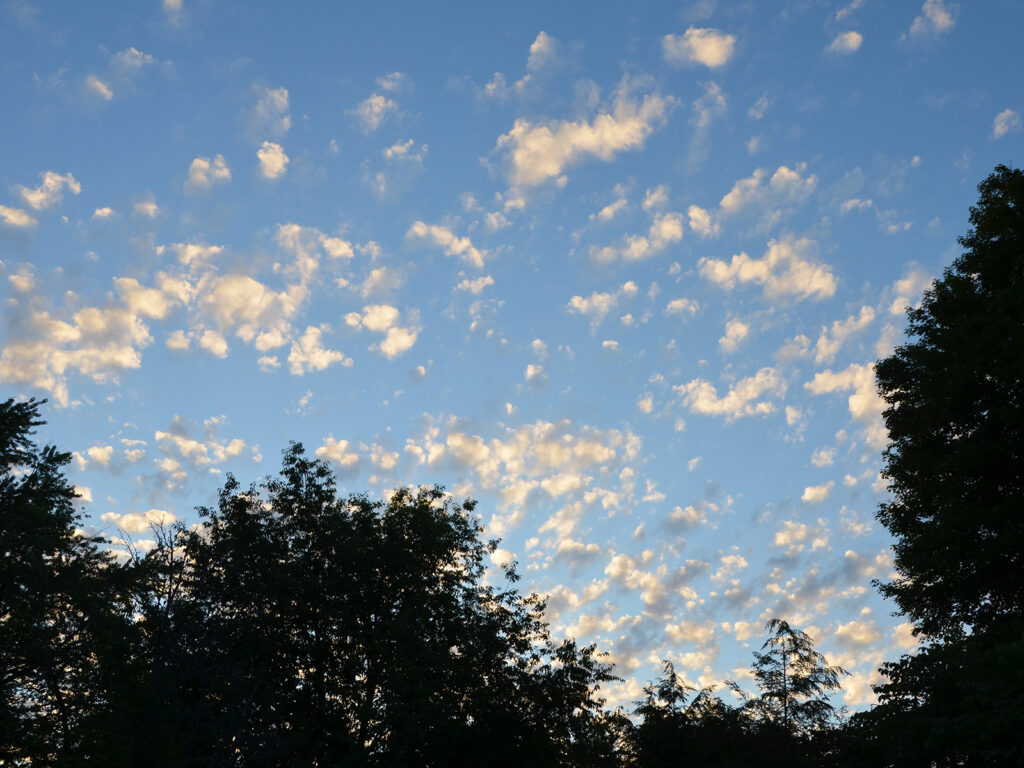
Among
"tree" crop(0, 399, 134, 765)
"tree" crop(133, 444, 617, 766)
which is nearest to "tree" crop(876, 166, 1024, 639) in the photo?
"tree" crop(133, 444, 617, 766)

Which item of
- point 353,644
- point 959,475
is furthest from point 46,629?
point 959,475

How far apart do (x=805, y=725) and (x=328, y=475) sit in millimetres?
25901

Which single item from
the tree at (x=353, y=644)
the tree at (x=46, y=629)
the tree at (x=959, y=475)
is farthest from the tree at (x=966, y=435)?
the tree at (x=46, y=629)

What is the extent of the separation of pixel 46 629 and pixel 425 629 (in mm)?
13007

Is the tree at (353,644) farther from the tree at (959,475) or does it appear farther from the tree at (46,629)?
the tree at (959,475)

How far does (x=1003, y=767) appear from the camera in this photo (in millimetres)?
15406

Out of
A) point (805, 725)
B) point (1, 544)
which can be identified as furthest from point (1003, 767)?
point (1, 544)

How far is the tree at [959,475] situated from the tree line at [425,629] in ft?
0.22

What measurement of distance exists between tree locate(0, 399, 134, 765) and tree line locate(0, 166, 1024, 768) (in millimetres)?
100

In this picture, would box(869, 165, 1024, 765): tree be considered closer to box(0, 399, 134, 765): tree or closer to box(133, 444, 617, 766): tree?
box(133, 444, 617, 766): tree

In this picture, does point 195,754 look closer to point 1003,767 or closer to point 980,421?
point 1003,767

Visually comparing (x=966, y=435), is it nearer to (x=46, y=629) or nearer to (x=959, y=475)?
(x=959, y=475)

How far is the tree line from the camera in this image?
67.9 ft

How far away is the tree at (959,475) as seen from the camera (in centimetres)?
1838
